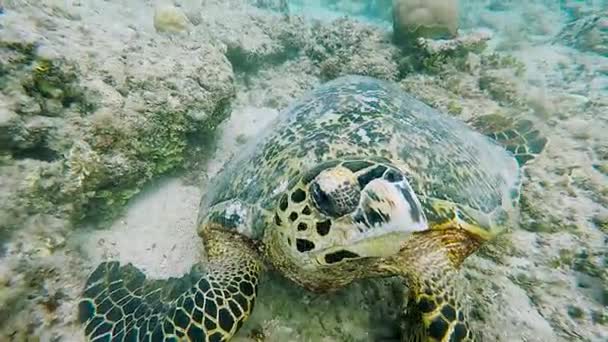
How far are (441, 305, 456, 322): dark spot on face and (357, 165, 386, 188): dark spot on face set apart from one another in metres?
0.85

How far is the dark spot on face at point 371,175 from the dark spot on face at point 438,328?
34.1 inches

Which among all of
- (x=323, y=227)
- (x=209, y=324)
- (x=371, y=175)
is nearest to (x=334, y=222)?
(x=323, y=227)

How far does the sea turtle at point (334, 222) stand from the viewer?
1644mm

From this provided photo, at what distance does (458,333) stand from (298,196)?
3.76 feet

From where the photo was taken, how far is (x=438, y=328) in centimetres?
178

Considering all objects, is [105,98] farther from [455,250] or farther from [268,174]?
[455,250]

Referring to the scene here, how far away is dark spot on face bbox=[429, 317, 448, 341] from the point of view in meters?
1.76

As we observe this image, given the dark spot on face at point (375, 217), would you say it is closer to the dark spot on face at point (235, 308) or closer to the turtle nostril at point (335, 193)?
the turtle nostril at point (335, 193)

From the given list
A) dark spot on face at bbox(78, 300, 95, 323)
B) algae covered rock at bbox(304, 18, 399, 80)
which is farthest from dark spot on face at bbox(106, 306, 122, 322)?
algae covered rock at bbox(304, 18, 399, 80)

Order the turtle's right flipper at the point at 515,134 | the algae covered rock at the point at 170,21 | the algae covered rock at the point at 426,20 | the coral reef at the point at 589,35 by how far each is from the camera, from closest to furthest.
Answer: the turtle's right flipper at the point at 515,134 < the algae covered rock at the point at 170,21 < the algae covered rock at the point at 426,20 < the coral reef at the point at 589,35

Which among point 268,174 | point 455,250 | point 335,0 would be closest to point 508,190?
point 455,250

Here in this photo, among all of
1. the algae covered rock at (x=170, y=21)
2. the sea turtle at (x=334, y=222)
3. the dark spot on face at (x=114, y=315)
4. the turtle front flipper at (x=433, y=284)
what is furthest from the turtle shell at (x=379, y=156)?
the algae covered rock at (x=170, y=21)

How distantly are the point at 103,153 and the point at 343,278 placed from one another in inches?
82.5

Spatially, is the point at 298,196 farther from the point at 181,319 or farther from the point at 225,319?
the point at 181,319
